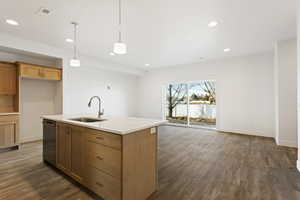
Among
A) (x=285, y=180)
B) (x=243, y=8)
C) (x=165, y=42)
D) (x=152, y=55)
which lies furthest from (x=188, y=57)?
(x=285, y=180)

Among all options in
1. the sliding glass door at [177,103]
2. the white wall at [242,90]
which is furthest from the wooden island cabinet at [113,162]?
the sliding glass door at [177,103]

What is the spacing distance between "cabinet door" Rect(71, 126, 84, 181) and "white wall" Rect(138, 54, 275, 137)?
16.5 feet

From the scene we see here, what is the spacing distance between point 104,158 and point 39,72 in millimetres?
3630

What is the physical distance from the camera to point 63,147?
2.30 m

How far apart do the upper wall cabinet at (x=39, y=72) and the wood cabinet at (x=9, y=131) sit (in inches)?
43.4

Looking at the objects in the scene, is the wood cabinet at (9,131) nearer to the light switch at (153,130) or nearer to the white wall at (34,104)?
the white wall at (34,104)

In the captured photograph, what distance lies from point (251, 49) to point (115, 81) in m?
5.27

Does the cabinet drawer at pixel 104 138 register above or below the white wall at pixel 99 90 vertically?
below

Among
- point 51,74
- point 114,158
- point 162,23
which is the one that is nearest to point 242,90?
point 162,23

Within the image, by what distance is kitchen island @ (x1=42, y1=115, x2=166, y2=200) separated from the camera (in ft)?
5.03

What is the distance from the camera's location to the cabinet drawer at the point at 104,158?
5.06 feet

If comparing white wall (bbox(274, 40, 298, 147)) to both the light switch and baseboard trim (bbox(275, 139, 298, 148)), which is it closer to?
baseboard trim (bbox(275, 139, 298, 148))

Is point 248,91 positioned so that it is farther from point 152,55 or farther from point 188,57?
point 152,55

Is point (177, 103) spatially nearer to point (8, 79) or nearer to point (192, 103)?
point (192, 103)
